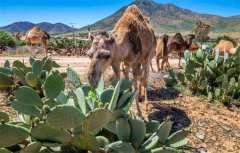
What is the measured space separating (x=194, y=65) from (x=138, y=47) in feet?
8.50

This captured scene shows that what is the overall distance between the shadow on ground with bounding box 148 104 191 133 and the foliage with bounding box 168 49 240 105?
4.44ft

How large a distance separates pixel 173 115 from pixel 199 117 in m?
0.44

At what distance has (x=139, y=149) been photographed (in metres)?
4.11

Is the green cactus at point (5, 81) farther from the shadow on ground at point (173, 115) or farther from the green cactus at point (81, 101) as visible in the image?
the shadow on ground at point (173, 115)

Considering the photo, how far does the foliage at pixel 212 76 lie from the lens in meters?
10.7

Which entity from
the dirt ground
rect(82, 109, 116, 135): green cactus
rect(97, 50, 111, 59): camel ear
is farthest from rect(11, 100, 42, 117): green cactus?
rect(97, 50, 111, 59): camel ear

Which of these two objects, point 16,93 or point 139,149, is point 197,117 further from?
point 16,93

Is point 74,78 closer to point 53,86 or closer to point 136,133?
point 53,86

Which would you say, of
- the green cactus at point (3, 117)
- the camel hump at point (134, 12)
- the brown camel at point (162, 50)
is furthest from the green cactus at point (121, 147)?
the brown camel at point (162, 50)

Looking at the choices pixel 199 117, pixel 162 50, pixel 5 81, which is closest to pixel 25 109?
→ pixel 5 81

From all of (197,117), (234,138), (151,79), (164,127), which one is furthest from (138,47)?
(164,127)

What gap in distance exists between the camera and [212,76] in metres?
11.4

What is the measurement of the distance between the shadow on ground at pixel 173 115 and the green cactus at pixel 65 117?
5180mm

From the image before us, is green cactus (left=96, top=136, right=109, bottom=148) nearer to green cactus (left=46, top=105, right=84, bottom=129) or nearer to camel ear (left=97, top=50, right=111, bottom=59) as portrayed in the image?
green cactus (left=46, top=105, right=84, bottom=129)
